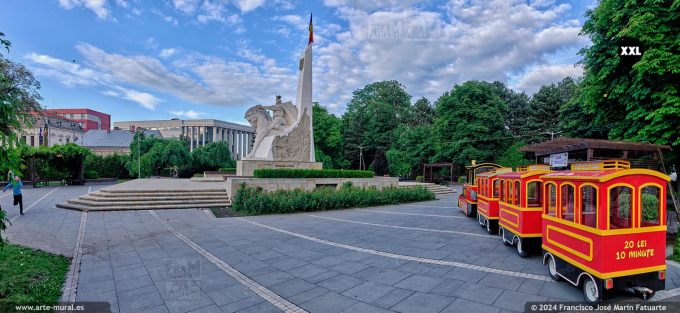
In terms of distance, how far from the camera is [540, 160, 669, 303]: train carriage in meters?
4.46

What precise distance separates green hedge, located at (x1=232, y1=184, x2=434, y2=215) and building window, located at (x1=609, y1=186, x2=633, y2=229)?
1168 centimetres

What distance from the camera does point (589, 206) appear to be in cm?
485

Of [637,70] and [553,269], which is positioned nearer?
[553,269]

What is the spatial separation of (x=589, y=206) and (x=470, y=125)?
32614 mm

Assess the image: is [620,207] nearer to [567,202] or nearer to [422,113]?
[567,202]

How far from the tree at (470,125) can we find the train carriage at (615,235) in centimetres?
3072

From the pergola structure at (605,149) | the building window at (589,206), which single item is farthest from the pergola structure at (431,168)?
the building window at (589,206)

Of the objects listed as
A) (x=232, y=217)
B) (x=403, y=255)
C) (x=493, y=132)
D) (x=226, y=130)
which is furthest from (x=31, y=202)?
(x=226, y=130)

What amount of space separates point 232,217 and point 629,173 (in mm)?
12205

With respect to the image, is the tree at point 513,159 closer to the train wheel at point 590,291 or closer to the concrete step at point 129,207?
the concrete step at point 129,207

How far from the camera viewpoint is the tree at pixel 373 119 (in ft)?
177

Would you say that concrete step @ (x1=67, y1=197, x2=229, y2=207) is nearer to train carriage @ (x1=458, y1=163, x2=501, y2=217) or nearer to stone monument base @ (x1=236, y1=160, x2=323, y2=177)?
stone monument base @ (x1=236, y1=160, x2=323, y2=177)

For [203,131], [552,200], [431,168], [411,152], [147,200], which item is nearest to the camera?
[552,200]

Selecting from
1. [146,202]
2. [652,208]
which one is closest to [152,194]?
[146,202]
